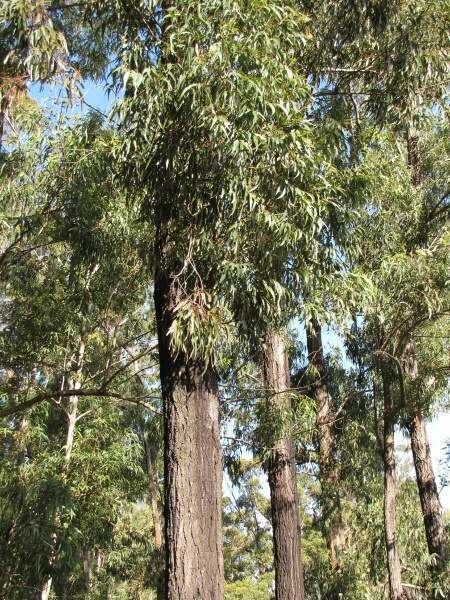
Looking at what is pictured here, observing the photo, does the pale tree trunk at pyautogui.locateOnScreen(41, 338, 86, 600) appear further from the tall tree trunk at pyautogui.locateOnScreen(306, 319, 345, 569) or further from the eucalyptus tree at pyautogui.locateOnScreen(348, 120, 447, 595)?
the eucalyptus tree at pyautogui.locateOnScreen(348, 120, 447, 595)

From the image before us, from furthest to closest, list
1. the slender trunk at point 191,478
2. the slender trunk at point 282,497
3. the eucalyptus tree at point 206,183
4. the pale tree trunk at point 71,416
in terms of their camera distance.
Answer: the pale tree trunk at point 71,416 → the slender trunk at point 282,497 → the eucalyptus tree at point 206,183 → the slender trunk at point 191,478

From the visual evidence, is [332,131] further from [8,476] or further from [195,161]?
[8,476]

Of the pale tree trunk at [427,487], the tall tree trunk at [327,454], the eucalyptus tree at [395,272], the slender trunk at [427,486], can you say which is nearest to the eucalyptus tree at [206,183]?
the eucalyptus tree at [395,272]

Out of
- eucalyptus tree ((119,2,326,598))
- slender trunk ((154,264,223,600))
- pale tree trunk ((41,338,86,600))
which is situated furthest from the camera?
pale tree trunk ((41,338,86,600))

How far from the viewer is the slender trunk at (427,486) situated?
342 inches

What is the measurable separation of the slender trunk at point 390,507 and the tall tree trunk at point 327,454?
161cm

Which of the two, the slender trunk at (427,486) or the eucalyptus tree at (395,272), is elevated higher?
the eucalyptus tree at (395,272)

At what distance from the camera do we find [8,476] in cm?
809

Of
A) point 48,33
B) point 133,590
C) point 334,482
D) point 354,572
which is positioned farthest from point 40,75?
point 133,590

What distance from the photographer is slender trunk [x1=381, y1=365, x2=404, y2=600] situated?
252 inches

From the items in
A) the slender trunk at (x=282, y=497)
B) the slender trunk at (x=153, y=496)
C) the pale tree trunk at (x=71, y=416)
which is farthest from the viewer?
the slender trunk at (x=153, y=496)

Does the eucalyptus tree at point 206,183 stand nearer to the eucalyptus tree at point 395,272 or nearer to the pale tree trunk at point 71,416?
the eucalyptus tree at point 395,272

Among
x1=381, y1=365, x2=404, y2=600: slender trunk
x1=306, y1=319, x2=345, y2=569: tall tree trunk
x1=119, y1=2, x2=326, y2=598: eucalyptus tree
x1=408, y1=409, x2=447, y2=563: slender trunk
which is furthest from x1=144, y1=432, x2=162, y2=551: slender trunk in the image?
x1=119, y1=2, x2=326, y2=598: eucalyptus tree

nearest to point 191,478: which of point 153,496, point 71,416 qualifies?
point 71,416
